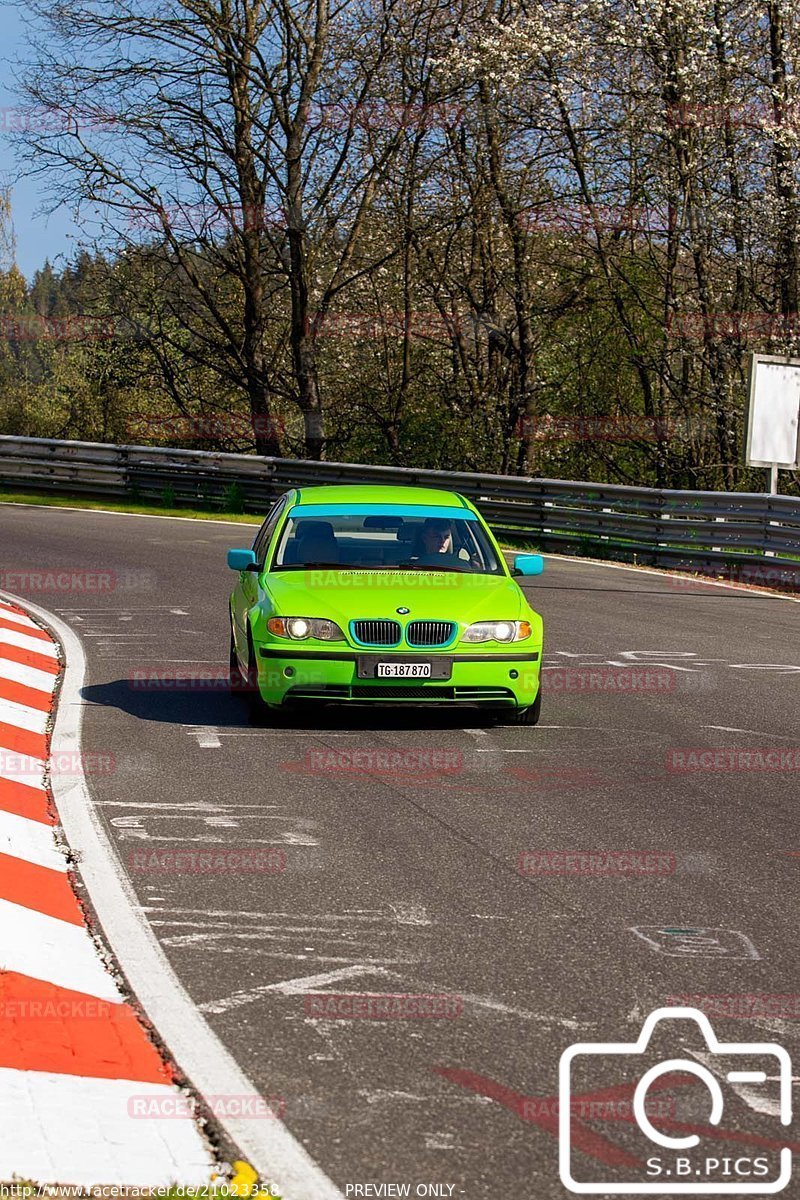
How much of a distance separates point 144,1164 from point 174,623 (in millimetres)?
11750

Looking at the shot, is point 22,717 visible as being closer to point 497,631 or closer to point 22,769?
point 22,769

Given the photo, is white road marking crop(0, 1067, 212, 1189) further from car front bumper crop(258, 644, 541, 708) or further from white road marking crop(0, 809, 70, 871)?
car front bumper crop(258, 644, 541, 708)

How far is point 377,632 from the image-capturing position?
402 inches

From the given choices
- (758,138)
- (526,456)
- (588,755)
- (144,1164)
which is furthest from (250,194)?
(144,1164)

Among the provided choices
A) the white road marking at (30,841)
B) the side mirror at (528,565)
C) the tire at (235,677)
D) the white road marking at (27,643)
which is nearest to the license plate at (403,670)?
the side mirror at (528,565)

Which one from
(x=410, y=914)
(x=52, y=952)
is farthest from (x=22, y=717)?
(x=52, y=952)

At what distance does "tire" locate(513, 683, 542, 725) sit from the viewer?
10.5 meters

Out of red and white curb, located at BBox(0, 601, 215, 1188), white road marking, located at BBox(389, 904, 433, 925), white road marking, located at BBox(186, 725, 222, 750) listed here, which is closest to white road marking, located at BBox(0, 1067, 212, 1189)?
red and white curb, located at BBox(0, 601, 215, 1188)

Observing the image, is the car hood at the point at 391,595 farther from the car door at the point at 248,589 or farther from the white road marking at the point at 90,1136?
the white road marking at the point at 90,1136

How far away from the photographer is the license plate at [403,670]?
1011 centimetres

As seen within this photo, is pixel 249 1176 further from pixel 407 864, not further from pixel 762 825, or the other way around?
pixel 762 825

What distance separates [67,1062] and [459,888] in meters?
2.33

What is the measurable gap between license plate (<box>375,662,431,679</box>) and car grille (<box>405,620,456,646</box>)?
0.16 meters

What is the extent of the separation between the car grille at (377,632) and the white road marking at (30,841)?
10.2ft
